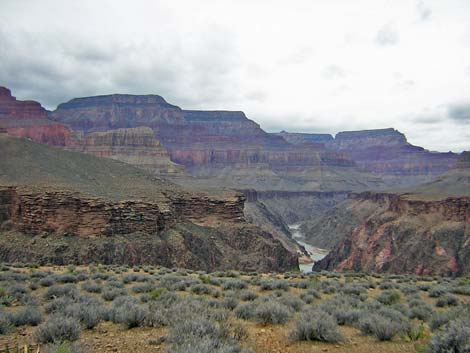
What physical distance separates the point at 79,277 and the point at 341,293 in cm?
1152

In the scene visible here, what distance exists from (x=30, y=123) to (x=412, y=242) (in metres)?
128

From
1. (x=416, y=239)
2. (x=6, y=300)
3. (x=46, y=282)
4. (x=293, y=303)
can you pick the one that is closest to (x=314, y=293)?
(x=293, y=303)

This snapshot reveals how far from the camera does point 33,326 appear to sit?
1048cm

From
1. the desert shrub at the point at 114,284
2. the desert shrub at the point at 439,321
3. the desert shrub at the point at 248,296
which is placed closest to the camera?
the desert shrub at the point at 439,321

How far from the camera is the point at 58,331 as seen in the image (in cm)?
902

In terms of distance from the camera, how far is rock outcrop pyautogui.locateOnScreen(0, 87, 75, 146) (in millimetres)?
142000

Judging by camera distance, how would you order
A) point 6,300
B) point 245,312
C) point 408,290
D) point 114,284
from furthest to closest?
point 408,290 → point 114,284 → point 6,300 → point 245,312

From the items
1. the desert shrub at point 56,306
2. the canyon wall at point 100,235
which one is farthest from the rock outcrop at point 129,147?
the desert shrub at point 56,306

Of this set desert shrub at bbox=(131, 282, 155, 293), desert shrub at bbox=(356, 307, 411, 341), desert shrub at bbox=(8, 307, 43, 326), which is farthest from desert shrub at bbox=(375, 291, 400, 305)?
desert shrub at bbox=(8, 307, 43, 326)

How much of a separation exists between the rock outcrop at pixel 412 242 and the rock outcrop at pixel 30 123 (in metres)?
102

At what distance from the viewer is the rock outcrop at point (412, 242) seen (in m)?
62.7

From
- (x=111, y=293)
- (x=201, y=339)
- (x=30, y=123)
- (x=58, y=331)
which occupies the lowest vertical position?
(x=111, y=293)

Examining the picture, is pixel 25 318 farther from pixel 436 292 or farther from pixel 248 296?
pixel 436 292

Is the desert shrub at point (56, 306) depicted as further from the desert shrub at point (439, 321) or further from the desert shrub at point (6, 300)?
the desert shrub at point (439, 321)
